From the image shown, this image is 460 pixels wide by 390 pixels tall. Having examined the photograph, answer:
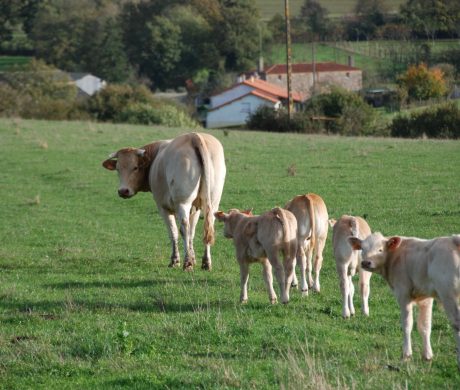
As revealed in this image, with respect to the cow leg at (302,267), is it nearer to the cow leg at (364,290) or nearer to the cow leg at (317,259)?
the cow leg at (317,259)

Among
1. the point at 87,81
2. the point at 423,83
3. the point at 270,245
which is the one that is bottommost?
the point at 270,245

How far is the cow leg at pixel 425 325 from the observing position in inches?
376

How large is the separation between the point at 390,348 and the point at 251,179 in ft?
60.9

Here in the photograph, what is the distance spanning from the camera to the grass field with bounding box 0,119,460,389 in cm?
930

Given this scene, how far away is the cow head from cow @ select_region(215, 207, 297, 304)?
5.57 metres

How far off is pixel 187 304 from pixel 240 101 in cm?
6834

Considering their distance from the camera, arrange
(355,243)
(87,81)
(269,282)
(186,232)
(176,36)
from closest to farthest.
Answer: (355,243)
(269,282)
(186,232)
(87,81)
(176,36)

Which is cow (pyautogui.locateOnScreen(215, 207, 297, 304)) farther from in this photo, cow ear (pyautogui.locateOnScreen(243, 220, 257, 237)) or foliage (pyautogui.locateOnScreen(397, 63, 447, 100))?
foliage (pyautogui.locateOnScreen(397, 63, 447, 100))

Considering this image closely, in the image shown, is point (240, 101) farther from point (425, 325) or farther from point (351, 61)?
point (425, 325)

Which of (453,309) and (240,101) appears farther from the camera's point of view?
(240,101)

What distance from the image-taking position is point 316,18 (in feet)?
358

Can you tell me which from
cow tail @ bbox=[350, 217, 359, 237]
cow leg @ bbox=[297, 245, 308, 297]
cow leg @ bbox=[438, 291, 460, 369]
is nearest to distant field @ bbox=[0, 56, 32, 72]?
cow leg @ bbox=[297, 245, 308, 297]

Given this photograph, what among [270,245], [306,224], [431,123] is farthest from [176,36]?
[270,245]

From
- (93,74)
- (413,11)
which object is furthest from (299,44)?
(413,11)
